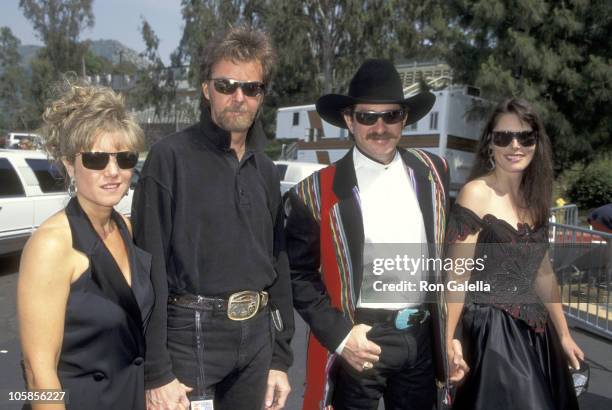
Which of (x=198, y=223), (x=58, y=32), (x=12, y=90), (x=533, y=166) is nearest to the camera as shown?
(x=198, y=223)

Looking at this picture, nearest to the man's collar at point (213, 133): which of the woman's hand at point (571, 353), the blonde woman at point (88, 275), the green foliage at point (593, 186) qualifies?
the blonde woman at point (88, 275)

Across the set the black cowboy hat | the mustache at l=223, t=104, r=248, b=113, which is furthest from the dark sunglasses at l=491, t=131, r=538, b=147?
the mustache at l=223, t=104, r=248, b=113

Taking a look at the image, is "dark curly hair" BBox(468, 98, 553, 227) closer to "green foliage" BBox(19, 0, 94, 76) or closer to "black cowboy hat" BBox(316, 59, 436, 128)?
"black cowboy hat" BBox(316, 59, 436, 128)

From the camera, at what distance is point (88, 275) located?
1.94 metres

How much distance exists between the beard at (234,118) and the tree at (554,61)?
16.7 m

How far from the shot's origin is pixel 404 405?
258 centimetres

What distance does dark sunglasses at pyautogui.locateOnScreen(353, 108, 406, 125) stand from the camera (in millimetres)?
2615

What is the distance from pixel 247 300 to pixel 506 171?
1413mm

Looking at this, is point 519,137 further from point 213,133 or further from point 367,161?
point 213,133

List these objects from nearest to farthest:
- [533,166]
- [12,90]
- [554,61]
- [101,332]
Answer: [101,332], [533,166], [554,61], [12,90]

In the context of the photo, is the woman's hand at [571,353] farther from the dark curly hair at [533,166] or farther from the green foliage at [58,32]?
the green foliage at [58,32]

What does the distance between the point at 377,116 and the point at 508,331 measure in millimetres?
1125

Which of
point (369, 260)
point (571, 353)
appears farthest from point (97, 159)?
point (571, 353)

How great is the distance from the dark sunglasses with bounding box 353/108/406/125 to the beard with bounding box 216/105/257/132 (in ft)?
1.71
